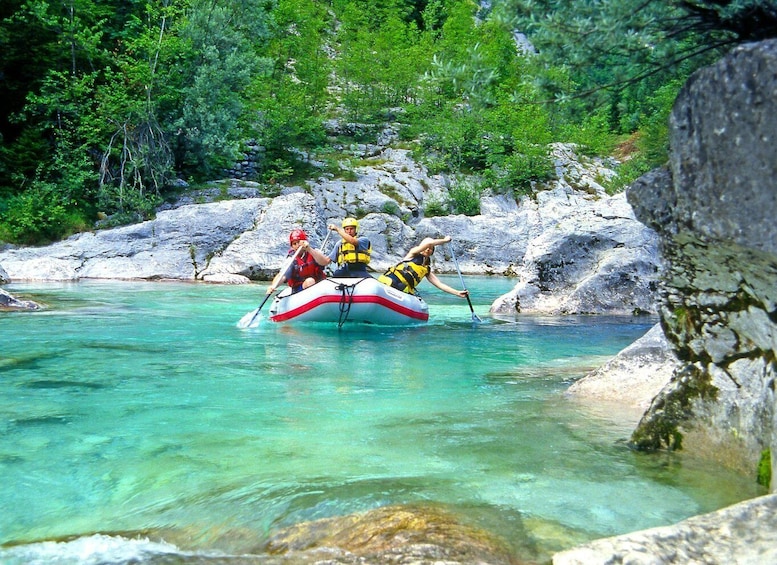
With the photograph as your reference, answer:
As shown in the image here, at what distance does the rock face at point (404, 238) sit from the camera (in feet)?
44.5

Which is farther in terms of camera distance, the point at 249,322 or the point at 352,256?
the point at 352,256

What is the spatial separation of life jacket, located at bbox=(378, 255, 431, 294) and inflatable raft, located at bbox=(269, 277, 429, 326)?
0.52 meters

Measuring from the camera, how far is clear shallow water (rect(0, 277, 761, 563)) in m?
3.70

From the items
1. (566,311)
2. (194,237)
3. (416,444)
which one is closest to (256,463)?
(416,444)

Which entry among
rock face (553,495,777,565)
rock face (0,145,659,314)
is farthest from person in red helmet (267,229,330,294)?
rock face (553,495,777,565)

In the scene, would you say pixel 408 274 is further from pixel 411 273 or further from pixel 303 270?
pixel 303 270

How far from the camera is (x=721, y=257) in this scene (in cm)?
368

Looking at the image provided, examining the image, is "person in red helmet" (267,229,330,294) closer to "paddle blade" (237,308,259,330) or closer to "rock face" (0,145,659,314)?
"paddle blade" (237,308,259,330)

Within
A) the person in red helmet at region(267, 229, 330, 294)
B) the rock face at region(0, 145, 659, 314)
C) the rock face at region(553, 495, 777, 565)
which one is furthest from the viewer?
the rock face at region(0, 145, 659, 314)

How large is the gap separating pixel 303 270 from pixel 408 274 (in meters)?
1.87

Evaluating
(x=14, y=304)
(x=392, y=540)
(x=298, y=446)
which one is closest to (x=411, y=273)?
(x=14, y=304)

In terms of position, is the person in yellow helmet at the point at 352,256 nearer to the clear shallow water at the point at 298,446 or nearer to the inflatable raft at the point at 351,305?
the inflatable raft at the point at 351,305

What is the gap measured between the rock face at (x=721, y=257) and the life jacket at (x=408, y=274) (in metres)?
7.99

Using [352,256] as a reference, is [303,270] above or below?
below
